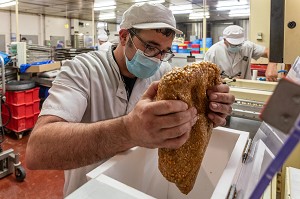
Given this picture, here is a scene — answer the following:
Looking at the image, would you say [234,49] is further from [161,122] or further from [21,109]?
[21,109]

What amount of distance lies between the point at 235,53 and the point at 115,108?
2395mm

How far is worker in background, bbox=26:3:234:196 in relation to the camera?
22.2 inches

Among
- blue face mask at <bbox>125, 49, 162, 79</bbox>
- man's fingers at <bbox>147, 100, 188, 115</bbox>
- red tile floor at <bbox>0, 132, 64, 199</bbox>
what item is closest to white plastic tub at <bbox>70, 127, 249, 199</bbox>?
man's fingers at <bbox>147, 100, 188, 115</bbox>

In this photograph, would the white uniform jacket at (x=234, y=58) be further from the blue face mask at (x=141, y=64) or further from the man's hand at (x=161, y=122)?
the man's hand at (x=161, y=122)

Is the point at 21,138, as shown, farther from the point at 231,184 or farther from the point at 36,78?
the point at 231,184

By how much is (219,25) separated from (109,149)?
12484 mm

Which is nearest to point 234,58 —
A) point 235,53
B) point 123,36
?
point 235,53

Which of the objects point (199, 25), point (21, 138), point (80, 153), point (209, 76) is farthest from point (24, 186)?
point (199, 25)

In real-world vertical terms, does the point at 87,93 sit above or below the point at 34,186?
above

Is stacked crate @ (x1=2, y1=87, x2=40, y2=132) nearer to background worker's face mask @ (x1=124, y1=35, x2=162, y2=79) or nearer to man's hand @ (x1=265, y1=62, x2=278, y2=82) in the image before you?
background worker's face mask @ (x1=124, y1=35, x2=162, y2=79)

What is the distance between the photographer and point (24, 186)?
243 centimetres

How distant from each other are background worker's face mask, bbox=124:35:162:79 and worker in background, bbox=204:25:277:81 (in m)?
1.99

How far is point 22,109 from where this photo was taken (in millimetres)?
3383

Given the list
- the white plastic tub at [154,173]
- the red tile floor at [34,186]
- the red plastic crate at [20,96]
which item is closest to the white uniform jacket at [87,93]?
the white plastic tub at [154,173]
